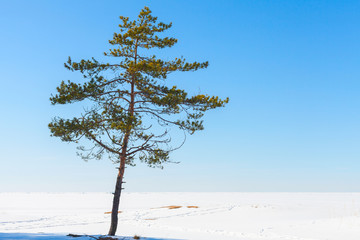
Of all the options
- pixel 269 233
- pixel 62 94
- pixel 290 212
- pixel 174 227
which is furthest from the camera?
pixel 290 212

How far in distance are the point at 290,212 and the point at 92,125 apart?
19914mm

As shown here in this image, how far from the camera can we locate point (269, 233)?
19.0 metres

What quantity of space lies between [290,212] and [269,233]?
10.4m

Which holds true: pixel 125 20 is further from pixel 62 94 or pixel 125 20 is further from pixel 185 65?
pixel 62 94

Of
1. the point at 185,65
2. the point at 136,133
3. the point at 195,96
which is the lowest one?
the point at 136,133

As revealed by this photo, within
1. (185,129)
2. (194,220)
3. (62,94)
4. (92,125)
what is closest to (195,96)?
(185,129)

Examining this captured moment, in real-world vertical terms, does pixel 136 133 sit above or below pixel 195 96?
below

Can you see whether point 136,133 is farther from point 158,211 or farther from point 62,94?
point 158,211

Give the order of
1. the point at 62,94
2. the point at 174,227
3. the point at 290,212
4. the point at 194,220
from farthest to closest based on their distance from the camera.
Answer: the point at 290,212 → the point at 194,220 → the point at 174,227 → the point at 62,94

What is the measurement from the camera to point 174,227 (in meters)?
21.9

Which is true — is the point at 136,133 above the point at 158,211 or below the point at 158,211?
above

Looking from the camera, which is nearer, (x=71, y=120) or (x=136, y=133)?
(x=71, y=120)

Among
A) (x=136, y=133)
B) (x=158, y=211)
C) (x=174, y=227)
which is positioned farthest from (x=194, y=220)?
(x=136, y=133)

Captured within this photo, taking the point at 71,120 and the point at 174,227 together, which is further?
the point at 174,227
